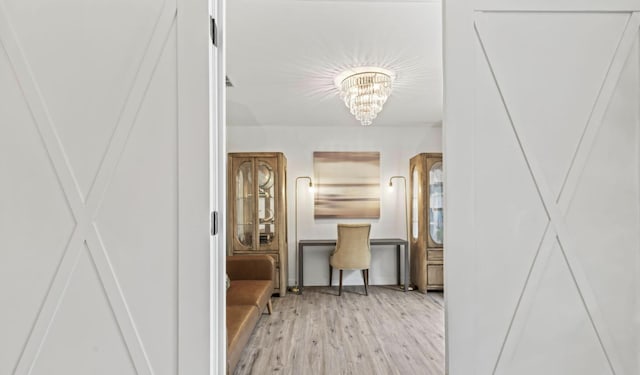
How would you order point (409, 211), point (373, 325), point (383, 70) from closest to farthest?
point (383, 70) → point (373, 325) → point (409, 211)

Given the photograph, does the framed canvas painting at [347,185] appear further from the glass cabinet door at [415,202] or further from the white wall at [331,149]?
the glass cabinet door at [415,202]

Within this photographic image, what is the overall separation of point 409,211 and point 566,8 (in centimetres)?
407

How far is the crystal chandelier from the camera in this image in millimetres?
2906

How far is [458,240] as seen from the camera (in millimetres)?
1042

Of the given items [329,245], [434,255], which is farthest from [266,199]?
[434,255]

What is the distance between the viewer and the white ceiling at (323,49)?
2061mm

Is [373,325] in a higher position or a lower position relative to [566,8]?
lower

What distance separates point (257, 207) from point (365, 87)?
89.3 inches

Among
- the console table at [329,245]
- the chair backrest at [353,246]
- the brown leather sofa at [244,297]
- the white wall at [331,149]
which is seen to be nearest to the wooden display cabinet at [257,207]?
the console table at [329,245]
